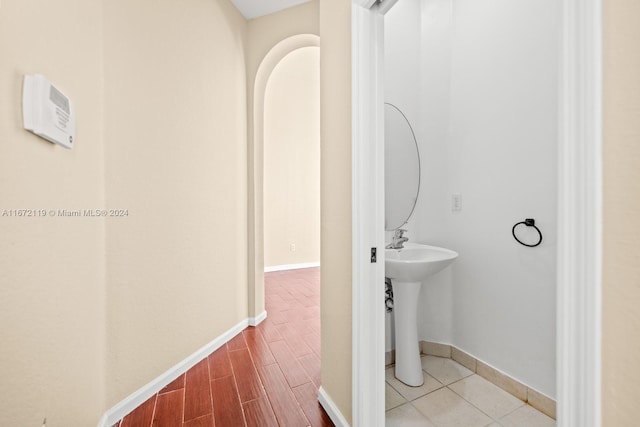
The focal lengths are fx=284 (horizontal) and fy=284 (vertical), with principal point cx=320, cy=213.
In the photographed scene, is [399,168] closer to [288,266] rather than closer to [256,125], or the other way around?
[256,125]

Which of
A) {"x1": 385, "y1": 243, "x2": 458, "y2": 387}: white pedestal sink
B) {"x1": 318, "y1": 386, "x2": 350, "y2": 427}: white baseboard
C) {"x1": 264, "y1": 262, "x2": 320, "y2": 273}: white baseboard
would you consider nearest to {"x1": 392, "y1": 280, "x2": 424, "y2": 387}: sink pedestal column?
{"x1": 385, "y1": 243, "x2": 458, "y2": 387}: white pedestal sink

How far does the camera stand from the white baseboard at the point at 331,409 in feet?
4.47

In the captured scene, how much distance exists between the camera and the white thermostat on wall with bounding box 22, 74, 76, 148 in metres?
0.91

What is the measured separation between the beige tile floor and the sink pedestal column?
72mm

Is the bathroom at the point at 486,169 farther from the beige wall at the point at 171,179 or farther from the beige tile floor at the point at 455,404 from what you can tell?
the beige wall at the point at 171,179

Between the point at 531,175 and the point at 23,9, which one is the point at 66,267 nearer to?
the point at 23,9

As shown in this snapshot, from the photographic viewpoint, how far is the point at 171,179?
1.81 m

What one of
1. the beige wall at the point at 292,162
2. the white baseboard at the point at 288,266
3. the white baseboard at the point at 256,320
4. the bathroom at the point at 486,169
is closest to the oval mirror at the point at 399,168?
the bathroom at the point at 486,169

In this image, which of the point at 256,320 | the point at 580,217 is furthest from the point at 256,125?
the point at 580,217

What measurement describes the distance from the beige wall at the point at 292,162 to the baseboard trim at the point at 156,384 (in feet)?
8.25

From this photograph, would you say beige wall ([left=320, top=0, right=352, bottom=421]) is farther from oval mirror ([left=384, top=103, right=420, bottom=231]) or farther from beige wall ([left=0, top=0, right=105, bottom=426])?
beige wall ([left=0, top=0, right=105, bottom=426])

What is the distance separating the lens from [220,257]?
226 centimetres

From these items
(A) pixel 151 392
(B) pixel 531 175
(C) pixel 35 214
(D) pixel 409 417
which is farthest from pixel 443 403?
(C) pixel 35 214

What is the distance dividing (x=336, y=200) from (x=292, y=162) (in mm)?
3545
